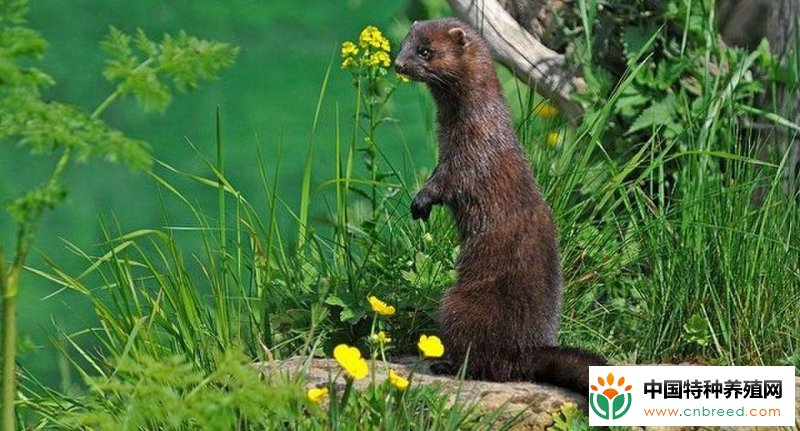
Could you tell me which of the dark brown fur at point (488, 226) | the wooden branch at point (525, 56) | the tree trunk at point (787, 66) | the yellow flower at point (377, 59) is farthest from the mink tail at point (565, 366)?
the wooden branch at point (525, 56)

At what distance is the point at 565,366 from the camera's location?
4.53m

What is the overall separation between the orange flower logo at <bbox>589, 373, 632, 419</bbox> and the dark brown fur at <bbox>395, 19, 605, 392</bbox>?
6 cm

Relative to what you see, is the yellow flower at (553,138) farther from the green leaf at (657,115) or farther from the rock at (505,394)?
the rock at (505,394)

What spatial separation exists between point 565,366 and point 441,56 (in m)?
1.15

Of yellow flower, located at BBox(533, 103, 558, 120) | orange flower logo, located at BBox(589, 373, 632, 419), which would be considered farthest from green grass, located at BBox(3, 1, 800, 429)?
orange flower logo, located at BBox(589, 373, 632, 419)

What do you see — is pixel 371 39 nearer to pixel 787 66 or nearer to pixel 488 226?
pixel 488 226

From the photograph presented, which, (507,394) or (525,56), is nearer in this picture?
(507,394)

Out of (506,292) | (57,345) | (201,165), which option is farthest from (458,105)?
(201,165)

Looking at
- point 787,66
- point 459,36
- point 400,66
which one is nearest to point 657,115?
point 787,66

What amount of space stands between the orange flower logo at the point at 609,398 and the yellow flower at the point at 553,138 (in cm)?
160

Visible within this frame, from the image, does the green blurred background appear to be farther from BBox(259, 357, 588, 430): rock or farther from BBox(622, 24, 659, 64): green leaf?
BBox(259, 357, 588, 430): rock

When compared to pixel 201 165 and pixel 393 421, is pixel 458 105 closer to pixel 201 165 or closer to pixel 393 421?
pixel 393 421

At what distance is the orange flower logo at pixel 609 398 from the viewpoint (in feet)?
14.5

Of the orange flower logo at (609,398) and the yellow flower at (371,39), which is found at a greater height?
the yellow flower at (371,39)
